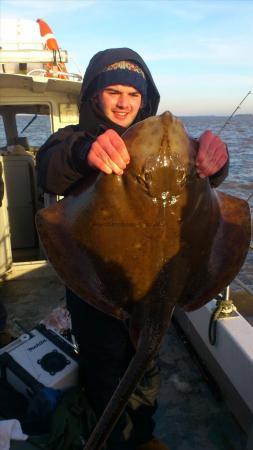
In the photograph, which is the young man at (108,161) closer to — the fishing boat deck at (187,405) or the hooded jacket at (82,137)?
the hooded jacket at (82,137)

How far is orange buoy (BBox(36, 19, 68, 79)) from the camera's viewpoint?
18.9 ft

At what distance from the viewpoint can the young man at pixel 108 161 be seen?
1640mm

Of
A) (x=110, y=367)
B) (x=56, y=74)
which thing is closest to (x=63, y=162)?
(x=110, y=367)

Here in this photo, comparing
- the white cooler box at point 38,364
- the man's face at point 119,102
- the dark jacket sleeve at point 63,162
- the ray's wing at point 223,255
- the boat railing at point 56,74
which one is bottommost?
the white cooler box at point 38,364

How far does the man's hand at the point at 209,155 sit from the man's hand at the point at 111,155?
0.99 feet

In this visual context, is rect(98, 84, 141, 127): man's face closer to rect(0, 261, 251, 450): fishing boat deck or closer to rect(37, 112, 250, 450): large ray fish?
rect(37, 112, 250, 450): large ray fish

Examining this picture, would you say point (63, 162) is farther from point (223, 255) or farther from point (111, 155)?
point (223, 255)

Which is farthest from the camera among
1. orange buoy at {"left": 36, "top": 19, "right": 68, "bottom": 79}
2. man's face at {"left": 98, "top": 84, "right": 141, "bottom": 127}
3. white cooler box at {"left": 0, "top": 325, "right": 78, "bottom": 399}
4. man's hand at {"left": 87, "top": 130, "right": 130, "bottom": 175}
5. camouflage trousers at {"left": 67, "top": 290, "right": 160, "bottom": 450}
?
orange buoy at {"left": 36, "top": 19, "right": 68, "bottom": 79}

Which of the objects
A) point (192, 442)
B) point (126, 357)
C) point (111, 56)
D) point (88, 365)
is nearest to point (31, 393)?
point (88, 365)

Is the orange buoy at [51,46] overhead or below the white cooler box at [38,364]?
overhead

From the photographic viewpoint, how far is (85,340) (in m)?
2.53

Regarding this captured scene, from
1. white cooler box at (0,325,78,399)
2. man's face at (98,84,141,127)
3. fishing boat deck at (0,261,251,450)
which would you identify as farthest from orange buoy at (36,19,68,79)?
white cooler box at (0,325,78,399)

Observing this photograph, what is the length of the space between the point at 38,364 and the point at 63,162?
6.67 ft

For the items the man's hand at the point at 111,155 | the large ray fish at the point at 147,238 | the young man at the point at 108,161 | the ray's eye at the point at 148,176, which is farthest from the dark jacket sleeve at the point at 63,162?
the ray's eye at the point at 148,176
